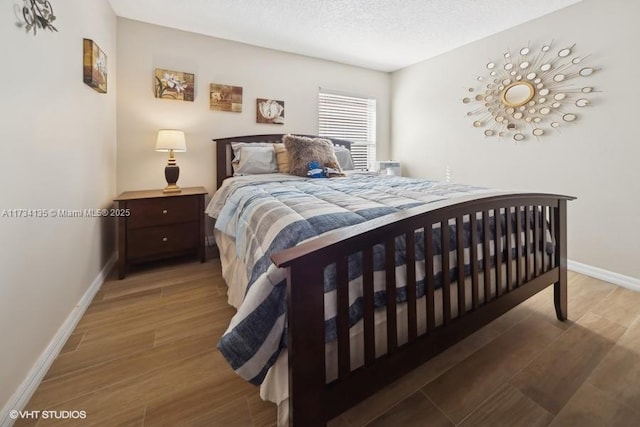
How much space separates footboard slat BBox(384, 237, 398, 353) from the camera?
96 centimetres

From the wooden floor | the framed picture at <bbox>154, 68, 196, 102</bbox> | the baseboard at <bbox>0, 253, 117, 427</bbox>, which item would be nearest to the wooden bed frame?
the wooden floor

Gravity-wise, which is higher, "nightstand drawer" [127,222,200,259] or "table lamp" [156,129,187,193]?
"table lamp" [156,129,187,193]

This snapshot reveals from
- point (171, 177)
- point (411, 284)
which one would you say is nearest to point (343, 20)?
point (171, 177)

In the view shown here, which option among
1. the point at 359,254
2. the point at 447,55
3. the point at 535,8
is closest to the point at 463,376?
the point at 359,254

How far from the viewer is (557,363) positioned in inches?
52.0

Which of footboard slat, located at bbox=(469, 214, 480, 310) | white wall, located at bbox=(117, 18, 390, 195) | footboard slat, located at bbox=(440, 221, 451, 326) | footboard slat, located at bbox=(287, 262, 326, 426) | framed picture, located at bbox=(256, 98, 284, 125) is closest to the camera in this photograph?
footboard slat, located at bbox=(287, 262, 326, 426)

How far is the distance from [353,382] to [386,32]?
3.13 m

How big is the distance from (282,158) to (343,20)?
1392 mm

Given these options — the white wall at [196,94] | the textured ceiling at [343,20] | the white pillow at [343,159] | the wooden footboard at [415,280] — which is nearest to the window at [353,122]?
the white wall at [196,94]

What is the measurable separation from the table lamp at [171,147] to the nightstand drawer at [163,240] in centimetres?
37

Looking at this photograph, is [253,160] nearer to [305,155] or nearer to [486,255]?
[305,155]

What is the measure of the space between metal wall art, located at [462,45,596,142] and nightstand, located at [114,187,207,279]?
121 inches

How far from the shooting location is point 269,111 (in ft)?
10.7

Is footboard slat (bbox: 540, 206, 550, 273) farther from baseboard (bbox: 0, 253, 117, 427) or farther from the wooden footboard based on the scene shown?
baseboard (bbox: 0, 253, 117, 427)
